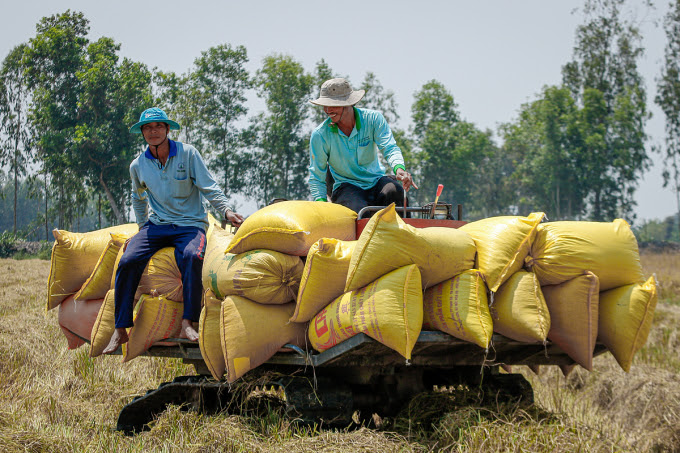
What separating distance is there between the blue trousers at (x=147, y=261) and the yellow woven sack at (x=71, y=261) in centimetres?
59

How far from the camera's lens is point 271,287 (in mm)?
3658

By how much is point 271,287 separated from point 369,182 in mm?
1650

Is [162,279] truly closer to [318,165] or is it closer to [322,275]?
[322,275]

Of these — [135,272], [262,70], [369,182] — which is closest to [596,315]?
[369,182]

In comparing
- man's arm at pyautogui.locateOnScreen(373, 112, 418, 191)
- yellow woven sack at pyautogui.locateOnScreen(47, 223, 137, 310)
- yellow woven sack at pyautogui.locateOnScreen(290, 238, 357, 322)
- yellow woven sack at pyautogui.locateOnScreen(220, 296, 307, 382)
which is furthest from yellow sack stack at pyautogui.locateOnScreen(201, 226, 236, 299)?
man's arm at pyautogui.locateOnScreen(373, 112, 418, 191)

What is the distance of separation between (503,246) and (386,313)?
763 millimetres

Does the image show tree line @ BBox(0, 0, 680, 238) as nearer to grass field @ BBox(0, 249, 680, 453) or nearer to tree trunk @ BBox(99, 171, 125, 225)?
tree trunk @ BBox(99, 171, 125, 225)

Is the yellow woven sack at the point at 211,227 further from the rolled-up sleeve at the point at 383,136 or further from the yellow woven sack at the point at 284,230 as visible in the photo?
the rolled-up sleeve at the point at 383,136

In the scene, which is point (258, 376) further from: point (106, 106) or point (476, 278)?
point (106, 106)

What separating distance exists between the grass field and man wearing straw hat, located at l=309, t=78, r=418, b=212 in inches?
63.5

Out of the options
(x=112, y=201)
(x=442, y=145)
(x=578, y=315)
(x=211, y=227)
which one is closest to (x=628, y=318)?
(x=578, y=315)

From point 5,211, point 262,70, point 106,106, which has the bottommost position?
point 5,211

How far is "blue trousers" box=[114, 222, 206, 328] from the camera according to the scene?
416cm

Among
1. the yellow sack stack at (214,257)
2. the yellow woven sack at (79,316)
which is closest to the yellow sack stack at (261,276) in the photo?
the yellow sack stack at (214,257)
